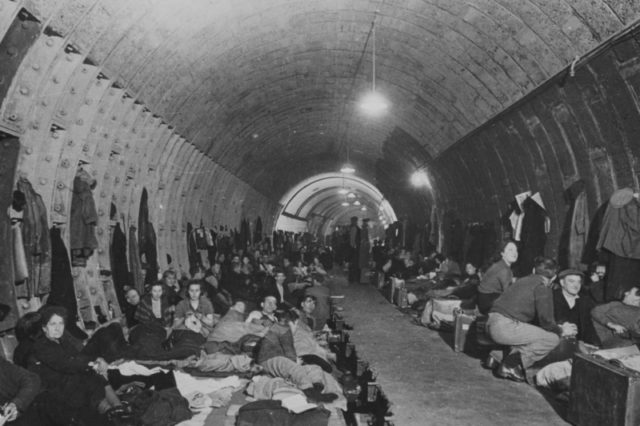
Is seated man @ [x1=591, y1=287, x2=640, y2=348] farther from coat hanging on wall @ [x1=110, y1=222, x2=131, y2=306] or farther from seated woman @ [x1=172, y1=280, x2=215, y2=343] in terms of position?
coat hanging on wall @ [x1=110, y1=222, x2=131, y2=306]

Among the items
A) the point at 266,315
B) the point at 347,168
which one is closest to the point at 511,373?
the point at 266,315

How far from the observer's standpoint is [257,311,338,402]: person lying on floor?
6535mm

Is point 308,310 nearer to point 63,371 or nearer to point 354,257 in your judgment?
point 63,371

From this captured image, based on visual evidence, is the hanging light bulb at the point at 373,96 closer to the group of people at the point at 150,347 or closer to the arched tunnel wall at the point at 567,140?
the arched tunnel wall at the point at 567,140

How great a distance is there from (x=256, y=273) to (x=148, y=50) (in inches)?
261

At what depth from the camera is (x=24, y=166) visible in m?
7.36

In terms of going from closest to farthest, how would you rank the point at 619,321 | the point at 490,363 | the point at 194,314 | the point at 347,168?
the point at 619,321, the point at 490,363, the point at 194,314, the point at 347,168

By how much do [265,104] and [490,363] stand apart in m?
8.99

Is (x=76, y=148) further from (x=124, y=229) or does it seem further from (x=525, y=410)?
(x=525, y=410)

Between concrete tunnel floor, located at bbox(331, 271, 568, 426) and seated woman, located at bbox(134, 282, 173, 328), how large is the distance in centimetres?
321

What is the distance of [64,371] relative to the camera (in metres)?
5.79

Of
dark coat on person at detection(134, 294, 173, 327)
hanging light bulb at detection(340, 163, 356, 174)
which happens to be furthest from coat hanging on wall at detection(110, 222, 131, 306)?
hanging light bulb at detection(340, 163, 356, 174)

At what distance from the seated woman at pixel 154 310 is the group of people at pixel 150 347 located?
0.02 m

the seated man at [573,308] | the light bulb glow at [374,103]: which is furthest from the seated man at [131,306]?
the seated man at [573,308]
